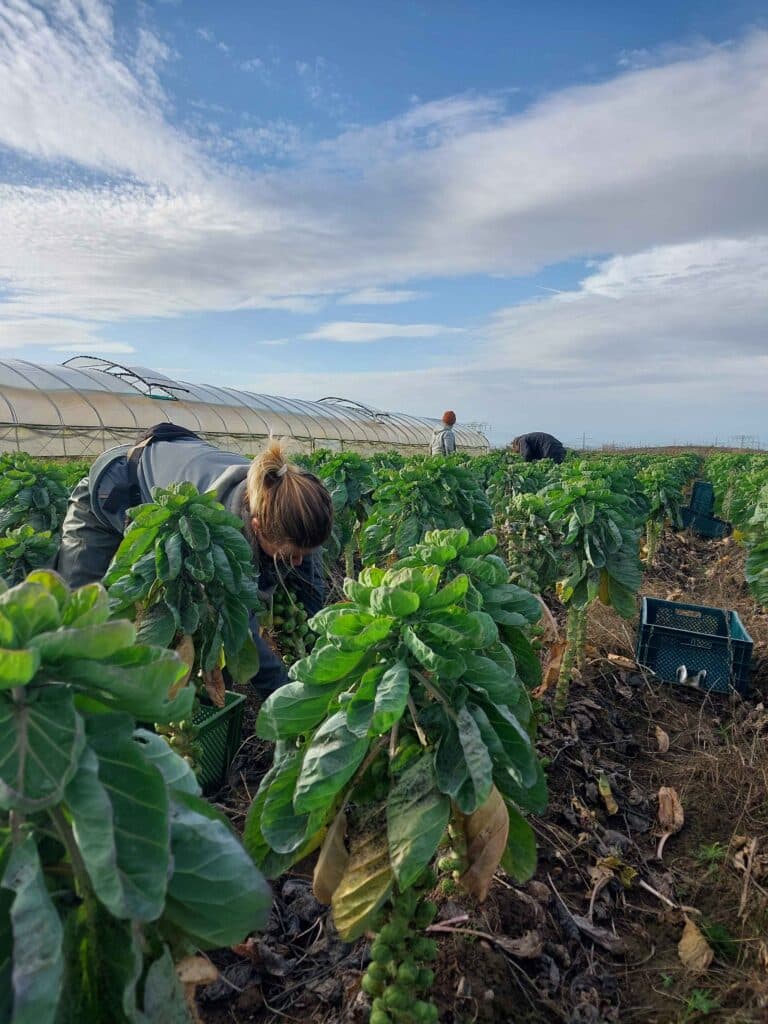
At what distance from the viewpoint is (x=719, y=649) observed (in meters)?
4.89

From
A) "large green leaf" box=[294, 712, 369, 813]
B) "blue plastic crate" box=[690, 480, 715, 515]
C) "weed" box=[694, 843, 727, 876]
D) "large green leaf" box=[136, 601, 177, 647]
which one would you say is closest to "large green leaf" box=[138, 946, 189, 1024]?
"large green leaf" box=[294, 712, 369, 813]

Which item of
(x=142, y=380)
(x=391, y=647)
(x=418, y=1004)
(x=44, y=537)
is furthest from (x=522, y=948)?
(x=142, y=380)

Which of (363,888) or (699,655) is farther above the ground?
(363,888)

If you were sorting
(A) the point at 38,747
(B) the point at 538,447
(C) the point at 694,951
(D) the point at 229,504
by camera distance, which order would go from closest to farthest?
(A) the point at 38,747, (C) the point at 694,951, (D) the point at 229,504, (B) the point at 538,447

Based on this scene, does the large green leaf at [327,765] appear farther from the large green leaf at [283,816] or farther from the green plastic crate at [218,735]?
the green plastic crate at [218,735]

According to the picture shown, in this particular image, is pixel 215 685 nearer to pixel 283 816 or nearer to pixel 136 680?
pixel 283 816

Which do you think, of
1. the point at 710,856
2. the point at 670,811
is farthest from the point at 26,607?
the point at 670,811

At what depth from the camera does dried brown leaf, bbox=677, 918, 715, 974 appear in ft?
8.27

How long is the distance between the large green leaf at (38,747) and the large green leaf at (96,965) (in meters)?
0.23

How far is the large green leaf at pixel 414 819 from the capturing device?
5.15ft

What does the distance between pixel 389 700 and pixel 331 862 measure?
1.85ft

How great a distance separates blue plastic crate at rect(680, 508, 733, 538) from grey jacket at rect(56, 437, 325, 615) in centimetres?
1140

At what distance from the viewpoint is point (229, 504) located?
3.35m

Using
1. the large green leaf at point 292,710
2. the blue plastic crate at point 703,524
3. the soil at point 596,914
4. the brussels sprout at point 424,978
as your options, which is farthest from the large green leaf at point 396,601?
the blue plastic crate at point 703,524
